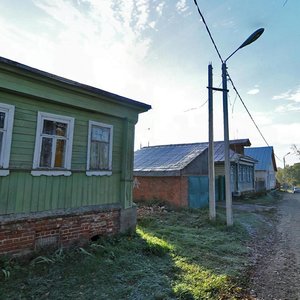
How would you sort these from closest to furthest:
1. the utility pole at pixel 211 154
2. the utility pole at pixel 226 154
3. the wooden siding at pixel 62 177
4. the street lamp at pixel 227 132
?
the wooden siding at pixel 62 177
the street lamp at pixel 227 132
the utility pole at pixel 226 154
the utility pole at pixel 211 154

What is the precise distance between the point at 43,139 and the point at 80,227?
2313 mm

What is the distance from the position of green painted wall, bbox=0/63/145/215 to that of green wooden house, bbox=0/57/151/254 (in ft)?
0.06

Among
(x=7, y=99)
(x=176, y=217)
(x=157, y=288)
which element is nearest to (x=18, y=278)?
(x=157, y=288)

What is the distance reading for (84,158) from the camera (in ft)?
21.3

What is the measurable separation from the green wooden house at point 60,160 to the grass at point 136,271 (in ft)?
1.68

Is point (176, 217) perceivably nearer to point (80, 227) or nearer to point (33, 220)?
point (80, 227)

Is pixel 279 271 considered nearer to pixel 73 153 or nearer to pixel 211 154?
pixel 211 154

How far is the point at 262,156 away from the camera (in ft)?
117

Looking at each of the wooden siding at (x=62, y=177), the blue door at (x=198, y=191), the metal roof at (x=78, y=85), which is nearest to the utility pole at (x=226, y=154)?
the metal roof at (x=78, y=85)

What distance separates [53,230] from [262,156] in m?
35.0

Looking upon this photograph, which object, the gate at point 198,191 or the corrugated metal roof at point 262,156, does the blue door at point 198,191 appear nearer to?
the gate at point 198,191

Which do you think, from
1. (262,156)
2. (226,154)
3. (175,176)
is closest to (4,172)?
(226,154)

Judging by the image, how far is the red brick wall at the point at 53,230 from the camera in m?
5.07

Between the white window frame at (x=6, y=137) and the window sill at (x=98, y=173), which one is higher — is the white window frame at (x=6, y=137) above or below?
above
